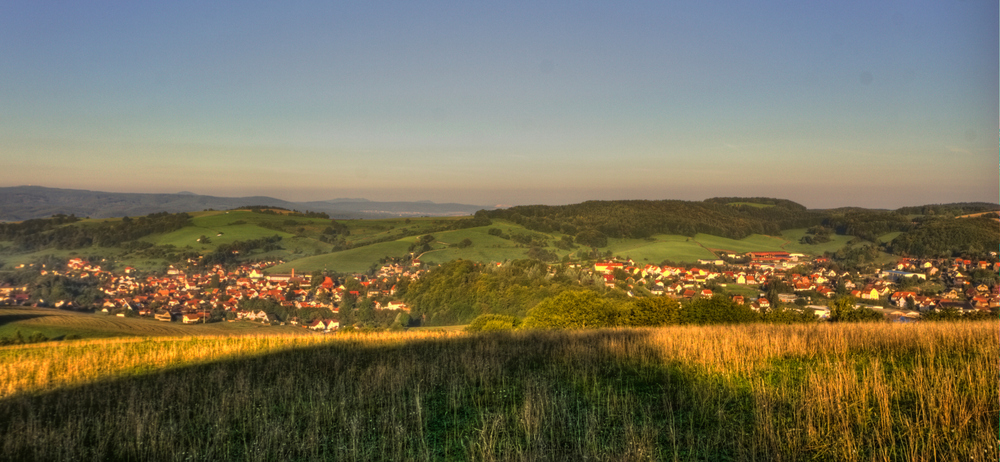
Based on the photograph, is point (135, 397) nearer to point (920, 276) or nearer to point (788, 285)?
point (788, 285)

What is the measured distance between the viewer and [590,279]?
86.6 metres

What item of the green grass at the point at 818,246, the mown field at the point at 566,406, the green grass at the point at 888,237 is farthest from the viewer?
the green grass at the point at 818,246

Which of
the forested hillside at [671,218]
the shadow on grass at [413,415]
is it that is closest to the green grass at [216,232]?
the forested hillside at [671,218]

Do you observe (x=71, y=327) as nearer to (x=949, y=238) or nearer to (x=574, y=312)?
(x=574, y=312)

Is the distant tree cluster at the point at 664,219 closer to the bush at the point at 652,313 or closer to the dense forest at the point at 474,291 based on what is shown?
the dense forest at the point at 474,291

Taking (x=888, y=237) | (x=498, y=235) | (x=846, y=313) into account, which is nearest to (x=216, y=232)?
(x=498, y=235)

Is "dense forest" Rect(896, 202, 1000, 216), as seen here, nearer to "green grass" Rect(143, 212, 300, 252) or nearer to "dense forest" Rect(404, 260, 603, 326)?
"dense forest" Rect(404, 260, 603, 326)

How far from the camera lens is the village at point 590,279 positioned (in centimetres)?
7319

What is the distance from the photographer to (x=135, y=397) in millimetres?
8383

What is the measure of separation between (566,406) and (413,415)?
76.0 inches

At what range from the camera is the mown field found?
4699 millimetres

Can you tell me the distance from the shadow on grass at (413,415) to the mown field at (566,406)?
0.11ft

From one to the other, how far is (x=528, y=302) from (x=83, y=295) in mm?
80890

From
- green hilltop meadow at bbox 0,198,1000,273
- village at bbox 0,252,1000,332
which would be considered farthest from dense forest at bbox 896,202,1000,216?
village at bbox 0,252,1000,332
